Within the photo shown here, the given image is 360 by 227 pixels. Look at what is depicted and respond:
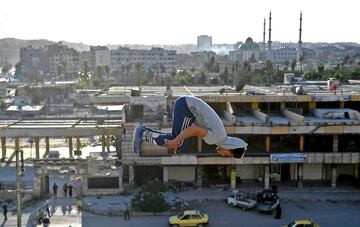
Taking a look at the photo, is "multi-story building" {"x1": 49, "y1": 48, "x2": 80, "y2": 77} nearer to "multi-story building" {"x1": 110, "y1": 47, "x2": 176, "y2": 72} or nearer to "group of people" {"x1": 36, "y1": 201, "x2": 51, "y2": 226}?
"multi-story building" {"x1": 110, "y1": 47, "x2": 176, "y2": 72}

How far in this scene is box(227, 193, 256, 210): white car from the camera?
77.3 ft

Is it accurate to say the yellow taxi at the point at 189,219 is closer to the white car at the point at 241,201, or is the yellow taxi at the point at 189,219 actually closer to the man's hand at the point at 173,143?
the white car at the point at 241,201

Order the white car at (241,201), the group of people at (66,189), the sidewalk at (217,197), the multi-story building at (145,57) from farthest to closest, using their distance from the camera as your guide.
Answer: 1. the multi-story building at (145,57)
2. the group of people at (66,189)
3. the white car at (241,201)
4. the sidewalk at (217,197)

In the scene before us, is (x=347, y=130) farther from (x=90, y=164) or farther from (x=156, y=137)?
(x=156, y=137)

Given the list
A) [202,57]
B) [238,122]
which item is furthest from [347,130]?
[202,57]

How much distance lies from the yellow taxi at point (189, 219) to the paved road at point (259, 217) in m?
0.48

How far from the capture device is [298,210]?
934 inches

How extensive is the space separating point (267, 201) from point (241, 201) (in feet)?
3.72

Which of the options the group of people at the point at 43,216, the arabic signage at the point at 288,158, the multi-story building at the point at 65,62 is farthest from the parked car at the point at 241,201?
the multi-story building at the point at 65,62

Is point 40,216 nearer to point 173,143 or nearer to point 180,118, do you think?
point 173,143

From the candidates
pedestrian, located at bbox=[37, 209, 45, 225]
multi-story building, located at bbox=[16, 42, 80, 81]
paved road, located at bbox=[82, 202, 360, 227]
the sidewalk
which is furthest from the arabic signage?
multi-story building, located at bbox=[16, 42, 80, 81]

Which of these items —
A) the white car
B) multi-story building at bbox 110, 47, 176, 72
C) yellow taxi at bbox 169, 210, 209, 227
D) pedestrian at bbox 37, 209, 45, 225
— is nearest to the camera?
yellow taxi at bbox 169, 210, 209, 227

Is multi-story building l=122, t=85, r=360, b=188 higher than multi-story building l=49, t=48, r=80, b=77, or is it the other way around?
multi-story building l=49, t=48, r=80, b=77

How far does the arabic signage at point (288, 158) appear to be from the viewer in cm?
2656
